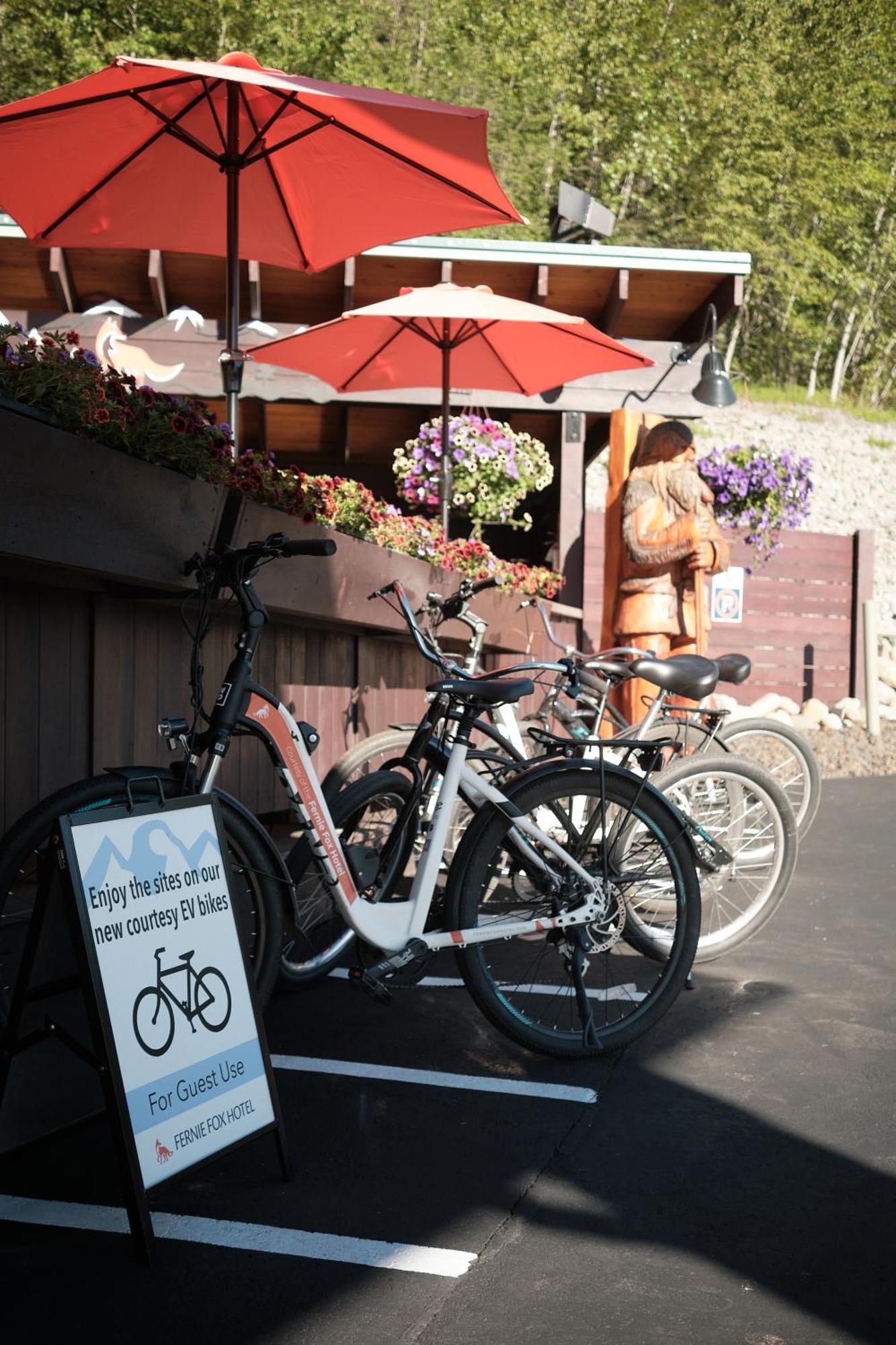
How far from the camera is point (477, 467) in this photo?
10031 millimetres

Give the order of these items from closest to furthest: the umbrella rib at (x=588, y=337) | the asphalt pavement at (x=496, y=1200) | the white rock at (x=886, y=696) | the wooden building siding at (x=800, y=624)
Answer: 1. the asphalt pavement at (x=496, y=1200)
2. the umbrella rib at (x=588, y=337)
3. the white rock at (x=886, y=696)
4. the wooden building siding at (x=800, y=624)

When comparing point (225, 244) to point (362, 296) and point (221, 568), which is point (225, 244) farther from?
point (362, 296)

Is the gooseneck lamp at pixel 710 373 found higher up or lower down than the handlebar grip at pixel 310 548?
higher up

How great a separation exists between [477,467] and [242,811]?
751 cm

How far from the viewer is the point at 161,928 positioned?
2340 mm

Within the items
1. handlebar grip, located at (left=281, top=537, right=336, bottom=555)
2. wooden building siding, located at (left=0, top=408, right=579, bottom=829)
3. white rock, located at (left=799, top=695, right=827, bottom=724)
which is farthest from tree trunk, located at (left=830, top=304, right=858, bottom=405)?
handlebar grip, located at (left=281, top=537, right=336, bottom=555)

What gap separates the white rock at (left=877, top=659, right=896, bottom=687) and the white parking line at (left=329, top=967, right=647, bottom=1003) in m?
10.8

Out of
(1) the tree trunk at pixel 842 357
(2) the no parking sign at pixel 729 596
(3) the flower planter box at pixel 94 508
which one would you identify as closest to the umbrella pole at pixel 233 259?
(3) the flower planter box at pixel 94 508

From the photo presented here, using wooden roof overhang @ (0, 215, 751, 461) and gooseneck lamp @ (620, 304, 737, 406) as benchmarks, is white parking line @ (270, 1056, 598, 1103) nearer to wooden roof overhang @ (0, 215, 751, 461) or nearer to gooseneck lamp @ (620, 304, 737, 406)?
gooseneck lamp @ (620, 304, 737, 406)

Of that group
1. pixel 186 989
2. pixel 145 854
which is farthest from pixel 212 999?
pixel 145 854

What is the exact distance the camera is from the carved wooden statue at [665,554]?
8.00m

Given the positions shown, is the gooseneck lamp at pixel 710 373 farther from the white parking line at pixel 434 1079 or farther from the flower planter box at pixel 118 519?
the white parking line at pixel 434 1079

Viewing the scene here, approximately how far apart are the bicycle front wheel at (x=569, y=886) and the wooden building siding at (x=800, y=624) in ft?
36.7

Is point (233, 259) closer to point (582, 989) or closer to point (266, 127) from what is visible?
point (266, 127)
